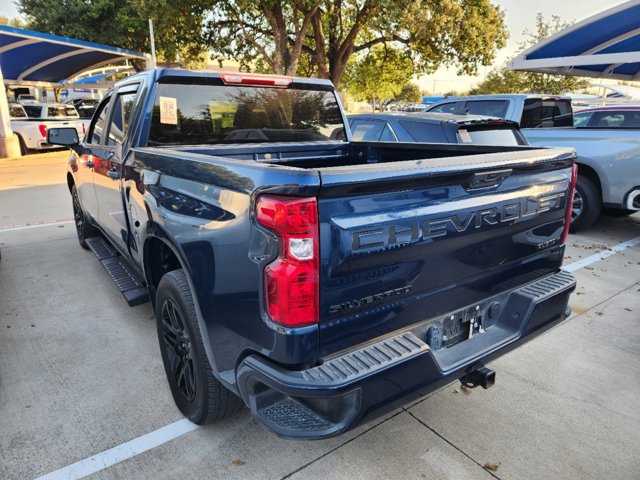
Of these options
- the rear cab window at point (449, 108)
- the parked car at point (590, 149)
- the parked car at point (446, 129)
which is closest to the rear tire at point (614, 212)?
the parked car at point (590, 149)

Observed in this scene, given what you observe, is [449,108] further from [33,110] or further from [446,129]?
[33,110]

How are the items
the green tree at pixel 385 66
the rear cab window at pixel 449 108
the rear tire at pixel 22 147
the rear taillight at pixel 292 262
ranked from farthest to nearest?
the green tree at pixel 385 66, the rear tire at pixel 22 147, the rear cab window at pixel 449 108, the rear taillight at pixel 292 262

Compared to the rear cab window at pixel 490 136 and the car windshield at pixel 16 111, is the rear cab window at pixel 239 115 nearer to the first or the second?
the rear cab window at pixel 490 136

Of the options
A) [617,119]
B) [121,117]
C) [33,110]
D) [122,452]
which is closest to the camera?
[122,452]

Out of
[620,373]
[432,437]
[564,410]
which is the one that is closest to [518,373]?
[564,410]

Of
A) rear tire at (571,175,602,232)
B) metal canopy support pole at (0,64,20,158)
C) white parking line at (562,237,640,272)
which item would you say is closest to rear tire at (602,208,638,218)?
white parking line at (562,237,640,272)

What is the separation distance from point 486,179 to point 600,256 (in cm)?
470

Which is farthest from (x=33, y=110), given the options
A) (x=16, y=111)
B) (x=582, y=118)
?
(x=582, y=118)

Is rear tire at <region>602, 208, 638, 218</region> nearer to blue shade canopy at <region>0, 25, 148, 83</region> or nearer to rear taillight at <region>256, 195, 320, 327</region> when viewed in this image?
rear taillight at <region>256, 195, 320, 327</region>

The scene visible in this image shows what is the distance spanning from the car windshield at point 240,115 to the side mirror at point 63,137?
2055 millimetres

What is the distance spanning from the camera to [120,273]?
3953 millimetres

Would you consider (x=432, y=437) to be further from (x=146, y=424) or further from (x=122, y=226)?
(x=122, y=226)

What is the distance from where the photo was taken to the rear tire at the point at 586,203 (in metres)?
6.54

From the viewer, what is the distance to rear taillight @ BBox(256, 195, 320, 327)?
1631 millimetres
